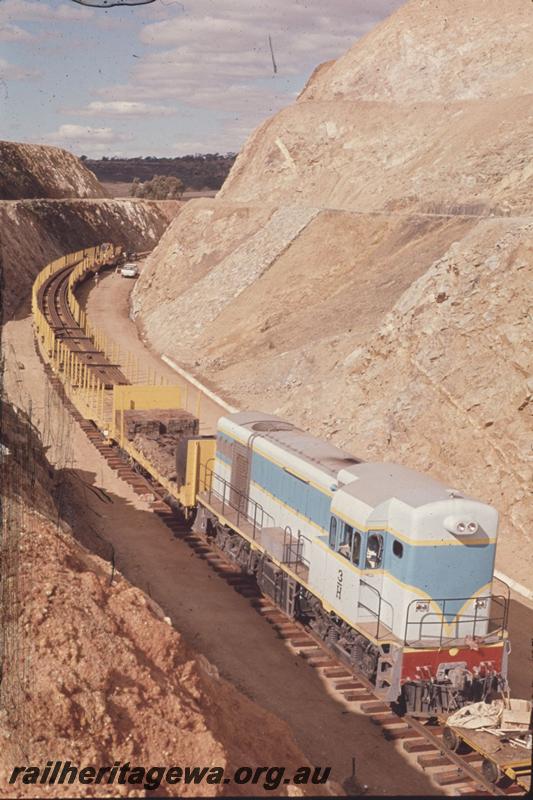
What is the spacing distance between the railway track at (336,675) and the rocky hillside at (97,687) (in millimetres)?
3036

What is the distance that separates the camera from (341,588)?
17594mm

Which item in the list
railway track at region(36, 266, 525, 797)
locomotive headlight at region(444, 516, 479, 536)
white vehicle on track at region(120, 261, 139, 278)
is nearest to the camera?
railway track at region(36, 266, 525, 797)

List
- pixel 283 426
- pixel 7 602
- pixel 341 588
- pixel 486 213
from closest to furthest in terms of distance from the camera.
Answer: pixel 7 602 < pixel 341 588 < pixel 283 426 < pixel 486 213

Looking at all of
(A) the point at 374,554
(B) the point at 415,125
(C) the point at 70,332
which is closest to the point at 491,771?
(A) the point at 374,554

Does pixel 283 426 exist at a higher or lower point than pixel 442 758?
higher

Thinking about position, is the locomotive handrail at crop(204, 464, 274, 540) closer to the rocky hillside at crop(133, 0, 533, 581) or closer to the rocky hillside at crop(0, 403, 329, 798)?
the rocky hillside at crop(133, 0, 533, 581)

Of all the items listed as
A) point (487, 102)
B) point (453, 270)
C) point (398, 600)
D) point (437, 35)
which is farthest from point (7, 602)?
point (437, 35)

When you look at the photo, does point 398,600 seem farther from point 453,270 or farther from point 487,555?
point 453,270

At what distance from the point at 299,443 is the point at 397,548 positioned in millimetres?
5846

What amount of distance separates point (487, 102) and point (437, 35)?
59.5 feet

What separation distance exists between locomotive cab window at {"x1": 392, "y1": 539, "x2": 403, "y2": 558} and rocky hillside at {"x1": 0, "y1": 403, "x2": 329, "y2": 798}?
12.8 ft

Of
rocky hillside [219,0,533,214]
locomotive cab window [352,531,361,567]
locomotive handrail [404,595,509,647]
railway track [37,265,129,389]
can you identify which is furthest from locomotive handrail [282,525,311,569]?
rocky hillside [219,0,533,214]

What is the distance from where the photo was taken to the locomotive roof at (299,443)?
65.9 ft

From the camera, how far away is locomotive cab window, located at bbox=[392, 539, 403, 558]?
16.3 m
